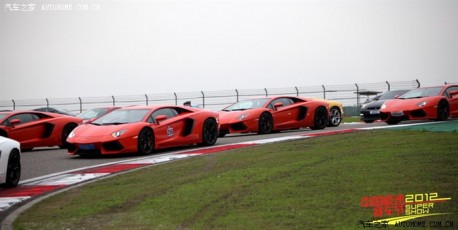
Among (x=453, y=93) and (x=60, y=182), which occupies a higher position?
(x=453, y=93)

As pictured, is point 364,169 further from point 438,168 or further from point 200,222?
point 200,222

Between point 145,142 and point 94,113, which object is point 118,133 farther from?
point 94,113

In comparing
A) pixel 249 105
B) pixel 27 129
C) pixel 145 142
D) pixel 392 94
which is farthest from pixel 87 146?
pixel 392 94

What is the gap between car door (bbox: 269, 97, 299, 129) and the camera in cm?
2075

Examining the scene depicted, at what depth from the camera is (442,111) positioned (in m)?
21.1

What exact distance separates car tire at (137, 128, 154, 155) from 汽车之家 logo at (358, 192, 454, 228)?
27.0 feet

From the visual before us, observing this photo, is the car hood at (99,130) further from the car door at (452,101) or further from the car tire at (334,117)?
the car door at (452,101)

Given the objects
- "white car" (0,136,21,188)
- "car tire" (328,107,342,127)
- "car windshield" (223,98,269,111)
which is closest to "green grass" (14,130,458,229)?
"white car" (0,136,21,188)

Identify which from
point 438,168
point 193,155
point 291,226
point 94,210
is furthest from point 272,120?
point 291,226

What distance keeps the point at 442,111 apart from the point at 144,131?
30.5ft

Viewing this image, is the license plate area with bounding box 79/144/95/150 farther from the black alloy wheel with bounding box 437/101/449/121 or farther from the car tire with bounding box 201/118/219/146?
the black alloy wheel with bounding box 437/101/449/121

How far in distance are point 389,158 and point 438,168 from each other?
147 cm

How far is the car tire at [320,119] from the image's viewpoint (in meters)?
21.6

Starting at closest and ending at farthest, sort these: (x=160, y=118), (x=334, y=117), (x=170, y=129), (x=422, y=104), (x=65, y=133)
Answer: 1. (x=160, y=118)
2. (x=170, y=129)
3. (x=65, y=133)
4. (x=422, y=104)
5. (x=334, y=117)
